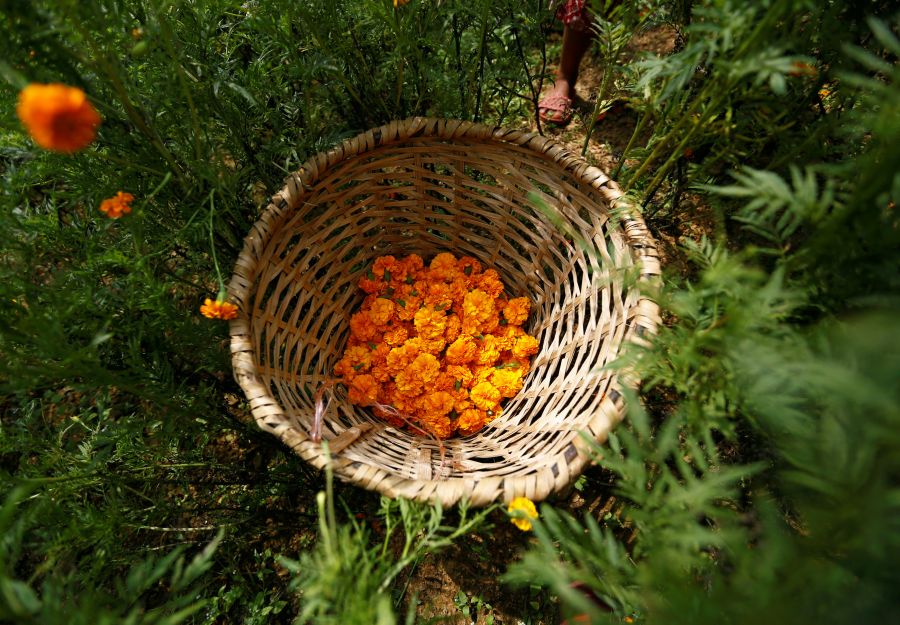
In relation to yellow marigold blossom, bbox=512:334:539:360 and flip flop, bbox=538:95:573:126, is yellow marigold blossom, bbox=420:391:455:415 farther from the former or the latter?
flip flop, bbox=538:95:573:126

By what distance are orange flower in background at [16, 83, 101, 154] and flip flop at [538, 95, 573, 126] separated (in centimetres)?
200

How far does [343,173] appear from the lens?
1.56 meters

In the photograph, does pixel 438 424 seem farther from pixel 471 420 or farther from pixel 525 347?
pixel 525 347

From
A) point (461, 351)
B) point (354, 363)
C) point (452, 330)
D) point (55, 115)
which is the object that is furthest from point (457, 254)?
point (55, 115)

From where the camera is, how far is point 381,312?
1763 millimetres

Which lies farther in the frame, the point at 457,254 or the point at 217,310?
the point at 457,254

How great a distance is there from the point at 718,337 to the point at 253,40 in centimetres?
148

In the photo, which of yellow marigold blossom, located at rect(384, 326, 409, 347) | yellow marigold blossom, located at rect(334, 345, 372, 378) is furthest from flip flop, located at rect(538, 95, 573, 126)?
yellow marigold blossom, located at rect(334, 345, 372, 378)

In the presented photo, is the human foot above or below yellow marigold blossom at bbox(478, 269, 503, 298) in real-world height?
above

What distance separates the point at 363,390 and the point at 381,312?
29 cm

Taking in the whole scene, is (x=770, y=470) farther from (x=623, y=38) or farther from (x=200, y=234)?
(x=200, y=234)

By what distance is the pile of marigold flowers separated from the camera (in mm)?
1659

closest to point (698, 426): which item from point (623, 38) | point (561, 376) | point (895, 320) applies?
point (895, 320)

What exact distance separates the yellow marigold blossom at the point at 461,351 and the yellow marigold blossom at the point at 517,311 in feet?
0.58
